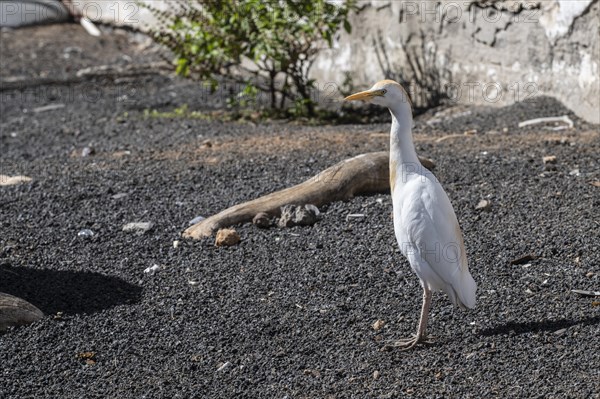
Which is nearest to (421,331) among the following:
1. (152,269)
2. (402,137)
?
(402,137)

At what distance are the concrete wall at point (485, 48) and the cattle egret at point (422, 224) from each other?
10.7ft

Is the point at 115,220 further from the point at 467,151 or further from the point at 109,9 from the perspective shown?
the point at 109,9

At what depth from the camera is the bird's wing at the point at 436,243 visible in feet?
12.3

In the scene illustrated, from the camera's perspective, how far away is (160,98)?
9594mm

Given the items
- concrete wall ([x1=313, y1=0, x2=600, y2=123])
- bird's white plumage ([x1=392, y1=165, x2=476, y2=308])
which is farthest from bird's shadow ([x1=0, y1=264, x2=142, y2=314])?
concrete wall ([x1=313, y1=0, x2=600, y2=123])

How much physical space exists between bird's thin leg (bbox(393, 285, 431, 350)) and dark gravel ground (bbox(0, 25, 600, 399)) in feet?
0.17

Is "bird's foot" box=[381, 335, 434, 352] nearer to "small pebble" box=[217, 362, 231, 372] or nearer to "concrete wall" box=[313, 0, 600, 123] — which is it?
"small pebble" box=[217, 362, 231, 372]

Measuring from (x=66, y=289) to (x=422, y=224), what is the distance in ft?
6.62

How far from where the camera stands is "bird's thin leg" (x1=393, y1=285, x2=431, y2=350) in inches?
149

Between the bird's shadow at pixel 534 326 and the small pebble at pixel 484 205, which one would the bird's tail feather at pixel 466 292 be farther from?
the small pebble at pixel 484 205

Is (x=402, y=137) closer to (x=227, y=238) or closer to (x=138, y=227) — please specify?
(x=227, y=238)

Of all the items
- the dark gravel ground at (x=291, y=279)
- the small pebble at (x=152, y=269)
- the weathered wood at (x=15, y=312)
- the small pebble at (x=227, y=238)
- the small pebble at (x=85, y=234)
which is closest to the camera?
the dark gravel ground at (x=291, y=279)

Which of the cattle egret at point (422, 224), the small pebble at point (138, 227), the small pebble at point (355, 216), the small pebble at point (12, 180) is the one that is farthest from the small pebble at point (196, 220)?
the cattle egret at point (422, 224)

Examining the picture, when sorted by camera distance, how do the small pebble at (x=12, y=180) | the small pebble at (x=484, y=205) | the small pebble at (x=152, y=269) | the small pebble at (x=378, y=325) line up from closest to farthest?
the small pebble at (x=378, y=325) < the small pebble at (x=152, y=269) < the small pebble at (x=484, y=205) < the small pebble at (x=12, y=180)
